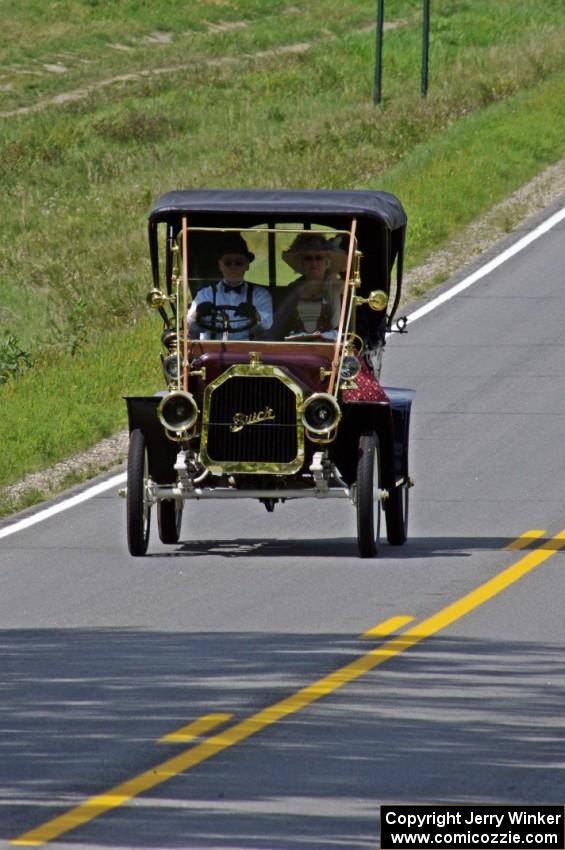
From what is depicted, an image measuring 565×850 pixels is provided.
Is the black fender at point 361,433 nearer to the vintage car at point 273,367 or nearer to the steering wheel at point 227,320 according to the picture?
the vintage car at point 273,367

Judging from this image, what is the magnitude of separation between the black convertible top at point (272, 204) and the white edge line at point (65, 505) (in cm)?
251

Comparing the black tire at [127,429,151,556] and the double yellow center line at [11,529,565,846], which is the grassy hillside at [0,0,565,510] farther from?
the double yellow center line at [11,529,565,846]

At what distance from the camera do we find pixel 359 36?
59.5m

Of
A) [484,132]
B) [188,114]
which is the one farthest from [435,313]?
[188,114]

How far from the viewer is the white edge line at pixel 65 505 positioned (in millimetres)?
14438

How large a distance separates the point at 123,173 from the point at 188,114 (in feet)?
23.1

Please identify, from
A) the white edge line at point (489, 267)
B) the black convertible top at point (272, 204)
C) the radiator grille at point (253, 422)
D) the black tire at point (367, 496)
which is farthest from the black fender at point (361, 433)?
the white edge line at point (489, 267)

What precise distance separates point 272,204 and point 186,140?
31017mm

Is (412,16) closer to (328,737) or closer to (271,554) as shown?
(271,554)

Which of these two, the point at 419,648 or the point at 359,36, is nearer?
the point at 419,648

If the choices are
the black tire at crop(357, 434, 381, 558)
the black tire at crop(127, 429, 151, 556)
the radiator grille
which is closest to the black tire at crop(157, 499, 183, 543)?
the black tire at crop(127, 429, 151, 556)

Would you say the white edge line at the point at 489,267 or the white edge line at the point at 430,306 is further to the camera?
the white edge line at the point at 489,267

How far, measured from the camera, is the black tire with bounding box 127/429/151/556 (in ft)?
42.6

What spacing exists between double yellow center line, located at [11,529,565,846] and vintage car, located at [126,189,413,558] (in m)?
1.31
